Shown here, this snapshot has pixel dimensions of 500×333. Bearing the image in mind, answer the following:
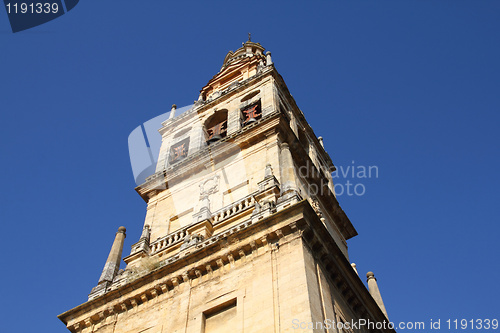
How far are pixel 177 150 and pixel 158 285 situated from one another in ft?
50.8

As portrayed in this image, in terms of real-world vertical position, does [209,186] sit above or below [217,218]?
above

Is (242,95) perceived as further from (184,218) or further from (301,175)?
(184,218)

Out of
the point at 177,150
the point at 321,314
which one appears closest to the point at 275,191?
the point at 321,314

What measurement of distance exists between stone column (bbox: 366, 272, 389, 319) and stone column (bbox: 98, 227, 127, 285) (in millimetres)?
11518

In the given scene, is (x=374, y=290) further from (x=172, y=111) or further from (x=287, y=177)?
(x=172, y=111)

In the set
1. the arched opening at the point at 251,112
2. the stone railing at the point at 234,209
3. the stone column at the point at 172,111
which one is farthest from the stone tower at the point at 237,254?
the stone column at the point at 172,111

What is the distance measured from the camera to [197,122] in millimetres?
A: 36250

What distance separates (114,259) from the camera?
23.7 metres

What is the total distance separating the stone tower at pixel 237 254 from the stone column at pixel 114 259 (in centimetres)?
6

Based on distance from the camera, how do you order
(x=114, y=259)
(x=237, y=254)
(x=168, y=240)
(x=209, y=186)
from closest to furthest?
1. (x=237, y=254)
2. (x=114, y=259)
3. (x=168, y=240)
4. (x=209, y=186)

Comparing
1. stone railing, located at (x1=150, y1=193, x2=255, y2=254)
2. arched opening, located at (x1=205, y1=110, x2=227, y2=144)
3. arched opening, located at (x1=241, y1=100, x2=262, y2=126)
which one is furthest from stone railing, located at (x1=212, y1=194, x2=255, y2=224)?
arched opening, located at (x1=205, y1=110, x2=227, y2=144)

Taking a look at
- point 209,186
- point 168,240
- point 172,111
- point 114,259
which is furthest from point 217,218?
point 172,111

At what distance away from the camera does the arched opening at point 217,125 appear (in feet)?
112

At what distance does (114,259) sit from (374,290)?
11.8m
